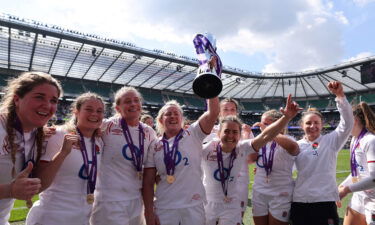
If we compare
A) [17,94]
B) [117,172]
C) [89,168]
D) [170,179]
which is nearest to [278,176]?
[170,179]

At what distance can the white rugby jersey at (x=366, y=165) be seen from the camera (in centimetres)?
300

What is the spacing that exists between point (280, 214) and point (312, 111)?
1.30m

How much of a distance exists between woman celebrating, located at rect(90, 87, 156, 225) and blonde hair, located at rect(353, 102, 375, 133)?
259cm

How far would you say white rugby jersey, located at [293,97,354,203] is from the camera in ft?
10.2

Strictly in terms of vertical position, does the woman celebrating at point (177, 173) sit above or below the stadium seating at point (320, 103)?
below

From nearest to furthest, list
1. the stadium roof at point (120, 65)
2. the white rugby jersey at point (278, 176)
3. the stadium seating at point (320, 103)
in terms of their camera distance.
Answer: the white rugby jersey at point (278, 176)
the stadium roof at point (120, 65)
the stadium seating at point (320, 103)

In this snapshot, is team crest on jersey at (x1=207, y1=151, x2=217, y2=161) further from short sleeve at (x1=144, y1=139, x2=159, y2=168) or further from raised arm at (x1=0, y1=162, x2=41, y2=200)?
raised arm at (x1=0, y1=162, x2=41, y2=200)

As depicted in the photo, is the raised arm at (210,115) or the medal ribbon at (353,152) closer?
the raised arm at (210,115)

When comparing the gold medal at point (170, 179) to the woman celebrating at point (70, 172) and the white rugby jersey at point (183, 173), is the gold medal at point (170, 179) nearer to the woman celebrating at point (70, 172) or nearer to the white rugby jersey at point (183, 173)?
the white rugby jersey at point (183, 173)

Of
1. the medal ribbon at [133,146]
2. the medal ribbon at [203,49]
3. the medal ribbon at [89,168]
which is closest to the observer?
the medal ribbon at [203,49]

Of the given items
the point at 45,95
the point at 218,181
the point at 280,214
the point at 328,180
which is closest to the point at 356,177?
the point at 328,180

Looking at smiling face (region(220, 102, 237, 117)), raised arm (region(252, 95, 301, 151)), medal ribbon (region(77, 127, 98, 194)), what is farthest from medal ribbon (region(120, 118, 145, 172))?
smiling face (region(220, 102, 237, 117))

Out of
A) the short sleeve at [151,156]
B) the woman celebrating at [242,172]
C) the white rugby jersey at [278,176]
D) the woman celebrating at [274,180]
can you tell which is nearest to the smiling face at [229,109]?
the woman celebrating at [242,172]

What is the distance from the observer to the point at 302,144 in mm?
3396
